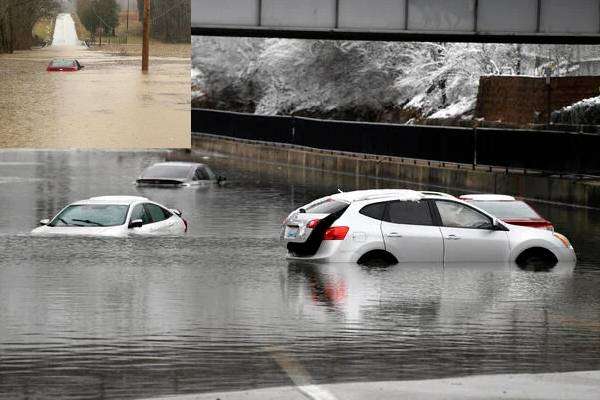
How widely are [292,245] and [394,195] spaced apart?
1763mm

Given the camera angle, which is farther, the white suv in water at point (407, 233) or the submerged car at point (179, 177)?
the submerged car at point (179, 177)

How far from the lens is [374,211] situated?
2000cm

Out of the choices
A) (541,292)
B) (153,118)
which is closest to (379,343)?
(541,292)

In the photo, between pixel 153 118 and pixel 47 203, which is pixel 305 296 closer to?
pixel 47 203

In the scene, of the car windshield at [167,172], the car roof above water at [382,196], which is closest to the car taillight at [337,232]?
the car roof above water at [382,196]

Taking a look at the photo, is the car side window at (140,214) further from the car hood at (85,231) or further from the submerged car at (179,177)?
the submerged car at (179,177)

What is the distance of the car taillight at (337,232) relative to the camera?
1984 cm

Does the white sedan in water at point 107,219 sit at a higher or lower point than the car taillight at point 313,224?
lower

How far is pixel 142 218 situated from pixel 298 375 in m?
14.2

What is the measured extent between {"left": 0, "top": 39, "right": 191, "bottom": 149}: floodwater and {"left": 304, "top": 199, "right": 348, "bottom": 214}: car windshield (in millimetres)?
26892

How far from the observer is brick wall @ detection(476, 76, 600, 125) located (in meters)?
68.1

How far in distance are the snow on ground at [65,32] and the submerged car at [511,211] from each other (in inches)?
1049

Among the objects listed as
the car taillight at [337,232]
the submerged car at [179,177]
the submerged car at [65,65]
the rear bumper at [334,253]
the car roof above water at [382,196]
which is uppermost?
the submerged car at [65,65]

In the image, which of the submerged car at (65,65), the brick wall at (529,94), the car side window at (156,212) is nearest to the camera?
the car side window at (156,212)
